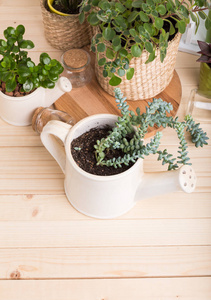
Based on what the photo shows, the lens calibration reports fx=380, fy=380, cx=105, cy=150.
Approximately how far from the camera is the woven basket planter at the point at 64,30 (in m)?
0.95

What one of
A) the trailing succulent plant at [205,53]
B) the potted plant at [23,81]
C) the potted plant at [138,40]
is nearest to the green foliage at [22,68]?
the potted plant at [23,81]

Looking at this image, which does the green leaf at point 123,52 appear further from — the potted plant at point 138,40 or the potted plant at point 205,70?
the potted plant at point 205,70

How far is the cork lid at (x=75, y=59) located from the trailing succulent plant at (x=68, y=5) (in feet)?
0.41

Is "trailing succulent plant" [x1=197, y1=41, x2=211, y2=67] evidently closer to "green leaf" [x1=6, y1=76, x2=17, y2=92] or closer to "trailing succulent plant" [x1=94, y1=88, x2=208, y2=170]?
"trailing succulent plant" [x1=94, y1=88, x2=208, y2=170]

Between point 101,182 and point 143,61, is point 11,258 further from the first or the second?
point 143,61

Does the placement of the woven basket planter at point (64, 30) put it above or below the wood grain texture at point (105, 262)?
above

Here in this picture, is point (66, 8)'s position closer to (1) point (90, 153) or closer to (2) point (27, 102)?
(2) point (27, 102)

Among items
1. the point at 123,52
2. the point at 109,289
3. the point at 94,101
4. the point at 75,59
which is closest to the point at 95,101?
the point at 94,101

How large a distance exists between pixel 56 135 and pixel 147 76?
0.28m

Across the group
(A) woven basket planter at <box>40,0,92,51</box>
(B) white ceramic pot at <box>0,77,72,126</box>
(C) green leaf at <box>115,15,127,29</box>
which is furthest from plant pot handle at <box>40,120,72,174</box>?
(A) woven basket planter at <box>40,0,92,51</box>

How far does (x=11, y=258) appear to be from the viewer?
760 mm

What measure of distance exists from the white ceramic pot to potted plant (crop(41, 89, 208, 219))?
144mm

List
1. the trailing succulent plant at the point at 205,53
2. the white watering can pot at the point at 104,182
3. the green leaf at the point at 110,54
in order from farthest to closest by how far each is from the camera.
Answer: the trailing succulent plant at the point at 205,53 < the green leaf at the point at 110,54 < the white watering can pot at the point at 104,182

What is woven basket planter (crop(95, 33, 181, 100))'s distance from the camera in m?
0.84
